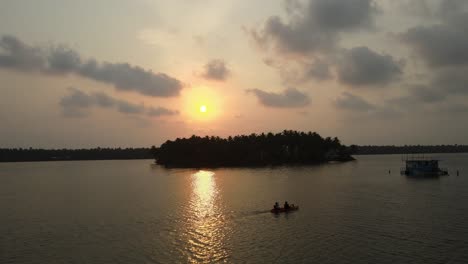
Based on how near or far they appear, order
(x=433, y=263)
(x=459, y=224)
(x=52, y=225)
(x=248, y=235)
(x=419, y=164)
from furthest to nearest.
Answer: (x=419, y=164), (x=52, y=225), (x=459, y=224), (x=248, y=235), (x=433, y=263)

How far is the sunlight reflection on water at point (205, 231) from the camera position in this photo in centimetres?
4621

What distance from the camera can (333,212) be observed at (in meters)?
71.7

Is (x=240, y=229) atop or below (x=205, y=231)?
atop

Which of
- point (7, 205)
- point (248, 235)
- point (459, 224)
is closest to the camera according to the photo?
point (248, 235)

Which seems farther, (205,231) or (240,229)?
(240,229)

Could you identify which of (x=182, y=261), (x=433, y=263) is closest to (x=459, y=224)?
(x=433, y=263)

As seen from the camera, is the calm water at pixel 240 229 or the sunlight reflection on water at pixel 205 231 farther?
the sunlight reflection on water at pixel 205 231

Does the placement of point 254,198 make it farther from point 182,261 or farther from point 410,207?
point 182,261

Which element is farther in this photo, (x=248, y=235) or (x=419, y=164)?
(x=419, y=164)

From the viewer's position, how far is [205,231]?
193 feet

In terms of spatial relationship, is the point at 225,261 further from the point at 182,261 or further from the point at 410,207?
the point at 410,207

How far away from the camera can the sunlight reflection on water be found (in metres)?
46.2

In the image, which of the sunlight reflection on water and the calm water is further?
the sunlight reflection on water

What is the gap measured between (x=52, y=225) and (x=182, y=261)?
31476mm
